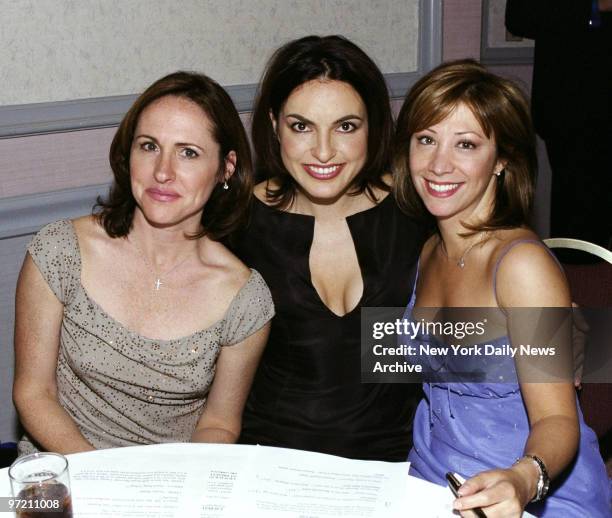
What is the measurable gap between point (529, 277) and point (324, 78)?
28.8 inches

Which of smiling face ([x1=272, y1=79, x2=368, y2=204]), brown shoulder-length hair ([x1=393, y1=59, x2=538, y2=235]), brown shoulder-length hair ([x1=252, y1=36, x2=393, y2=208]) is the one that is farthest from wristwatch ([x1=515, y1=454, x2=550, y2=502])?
brown shoulder-length hair ([x1=252, y1=36, x2=393, y2=208])

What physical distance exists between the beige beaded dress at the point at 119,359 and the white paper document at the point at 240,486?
1.68ft

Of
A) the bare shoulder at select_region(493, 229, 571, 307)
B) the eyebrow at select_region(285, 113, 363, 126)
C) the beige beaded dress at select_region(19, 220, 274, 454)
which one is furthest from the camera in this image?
the eyebrow at select_region(285, 113, 363, 126)

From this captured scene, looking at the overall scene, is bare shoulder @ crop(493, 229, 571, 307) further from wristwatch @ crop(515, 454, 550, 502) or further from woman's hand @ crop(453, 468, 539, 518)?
woman's hand @ crop(453, 468, 539, 518)

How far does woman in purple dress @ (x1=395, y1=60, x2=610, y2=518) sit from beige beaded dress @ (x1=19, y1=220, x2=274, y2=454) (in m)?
0.47

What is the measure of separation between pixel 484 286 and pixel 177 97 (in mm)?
839

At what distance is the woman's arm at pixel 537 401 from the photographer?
1310 millimetres

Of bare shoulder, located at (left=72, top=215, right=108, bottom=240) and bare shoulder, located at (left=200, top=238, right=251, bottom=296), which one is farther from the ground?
bare shoulder, located at (left=72, top=215, right=108, bottom=240)

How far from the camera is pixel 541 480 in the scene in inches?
53.8

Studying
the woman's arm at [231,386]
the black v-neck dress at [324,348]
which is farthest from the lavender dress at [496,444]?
the woman's arm at [231,386]

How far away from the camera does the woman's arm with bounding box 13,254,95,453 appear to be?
6.13 feet

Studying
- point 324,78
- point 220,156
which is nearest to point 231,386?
point 220,156

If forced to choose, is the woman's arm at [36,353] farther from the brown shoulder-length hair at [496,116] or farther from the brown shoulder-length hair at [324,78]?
the brown shoulder-length hair at [496,116]

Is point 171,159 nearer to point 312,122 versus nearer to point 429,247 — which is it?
point 312,122
